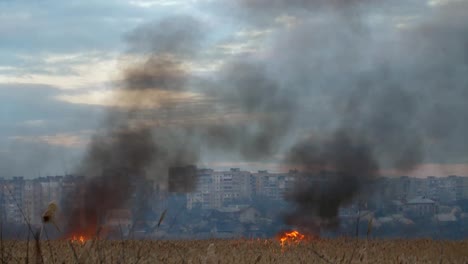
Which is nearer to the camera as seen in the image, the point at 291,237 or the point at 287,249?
the point at 287,249

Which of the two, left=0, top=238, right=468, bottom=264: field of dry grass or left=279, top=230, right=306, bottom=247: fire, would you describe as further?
left=279, top=230, right=306, bottom=247: fire

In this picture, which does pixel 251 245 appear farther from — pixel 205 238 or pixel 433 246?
pixel 433 246

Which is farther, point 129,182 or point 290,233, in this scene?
point 129,182

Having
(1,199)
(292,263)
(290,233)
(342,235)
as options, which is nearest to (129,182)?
(290,233)

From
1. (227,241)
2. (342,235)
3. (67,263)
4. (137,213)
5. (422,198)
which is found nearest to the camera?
(137,213)

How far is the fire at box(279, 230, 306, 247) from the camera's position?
27469 millimetres

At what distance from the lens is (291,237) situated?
29891 mm

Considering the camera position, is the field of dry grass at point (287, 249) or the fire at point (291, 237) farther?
the fire at point (291, 237)

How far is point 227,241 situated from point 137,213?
19.2 meters

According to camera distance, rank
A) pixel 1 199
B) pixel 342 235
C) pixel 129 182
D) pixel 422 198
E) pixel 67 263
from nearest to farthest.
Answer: pixel 1 199 → pixel 67 263 → pixel 342 235 → pixel 129 182 → pixel 422 198

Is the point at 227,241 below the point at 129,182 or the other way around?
below

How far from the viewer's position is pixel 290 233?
1228 inches

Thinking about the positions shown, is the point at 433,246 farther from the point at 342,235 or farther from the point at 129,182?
the point at 129,182

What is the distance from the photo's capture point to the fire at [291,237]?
1081 inches
